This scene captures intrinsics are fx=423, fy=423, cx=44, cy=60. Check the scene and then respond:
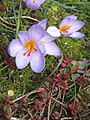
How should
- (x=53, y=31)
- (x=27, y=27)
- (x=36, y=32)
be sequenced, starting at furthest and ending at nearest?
(x=27, y=27) → (x=53, y=31) → (x=36, y=32)

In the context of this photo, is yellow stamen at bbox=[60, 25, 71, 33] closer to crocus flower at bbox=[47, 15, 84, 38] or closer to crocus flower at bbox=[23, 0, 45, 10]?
crocus flower at bbox=[47, 15, 84, 38]

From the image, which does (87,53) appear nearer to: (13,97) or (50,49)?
(50,49)

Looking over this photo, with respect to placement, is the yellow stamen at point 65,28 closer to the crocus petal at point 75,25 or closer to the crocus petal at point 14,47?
the crocus petal at point 75,25

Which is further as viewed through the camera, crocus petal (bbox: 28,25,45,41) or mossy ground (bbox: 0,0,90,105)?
mossy ground (bbox: 0,0,90,105)

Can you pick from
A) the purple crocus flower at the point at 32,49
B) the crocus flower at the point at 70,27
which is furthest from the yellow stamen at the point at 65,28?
the purple crocus flower at the point at 32,49

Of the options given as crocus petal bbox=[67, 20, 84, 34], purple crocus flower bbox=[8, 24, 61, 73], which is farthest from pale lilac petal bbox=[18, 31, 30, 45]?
crocus petal bbox=[67, 20, 84, 34]

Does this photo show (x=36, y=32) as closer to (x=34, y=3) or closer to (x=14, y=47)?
(x=14, y=47)

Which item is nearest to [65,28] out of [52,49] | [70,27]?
[70,27]
